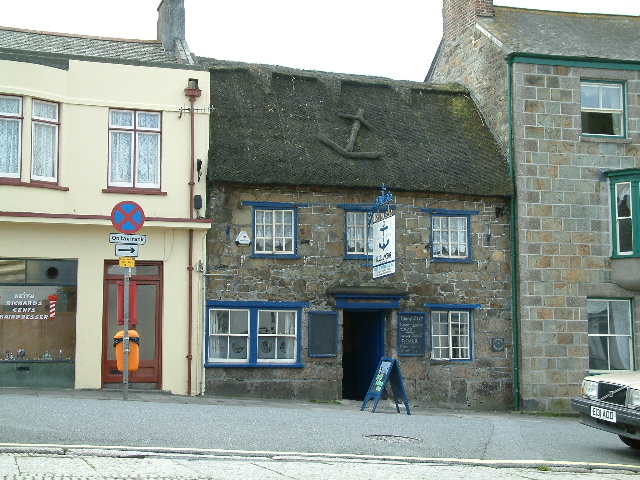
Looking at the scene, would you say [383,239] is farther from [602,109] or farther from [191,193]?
[602,109]

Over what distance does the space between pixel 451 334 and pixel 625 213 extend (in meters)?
5.23

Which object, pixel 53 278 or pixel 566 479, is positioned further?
pixel 53 278

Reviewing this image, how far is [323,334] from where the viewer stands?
21359 millimetres

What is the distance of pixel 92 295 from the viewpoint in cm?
1986

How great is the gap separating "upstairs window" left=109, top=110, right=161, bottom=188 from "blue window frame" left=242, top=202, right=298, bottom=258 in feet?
7.67

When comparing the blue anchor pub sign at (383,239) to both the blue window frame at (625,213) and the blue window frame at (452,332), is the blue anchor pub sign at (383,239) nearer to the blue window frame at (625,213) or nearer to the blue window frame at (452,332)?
the blue window frame at (452,332)

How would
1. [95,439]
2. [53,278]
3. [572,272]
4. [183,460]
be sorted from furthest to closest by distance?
1. [572,272]
2. [53,278]
3. [95,439]
4. [183,460]

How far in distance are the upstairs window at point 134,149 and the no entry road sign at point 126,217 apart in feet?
12.0

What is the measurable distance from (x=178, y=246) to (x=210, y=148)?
2364mm

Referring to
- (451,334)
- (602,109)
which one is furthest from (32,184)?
(602,109)

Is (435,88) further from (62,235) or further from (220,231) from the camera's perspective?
(62,235)

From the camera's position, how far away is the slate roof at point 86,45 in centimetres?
2227

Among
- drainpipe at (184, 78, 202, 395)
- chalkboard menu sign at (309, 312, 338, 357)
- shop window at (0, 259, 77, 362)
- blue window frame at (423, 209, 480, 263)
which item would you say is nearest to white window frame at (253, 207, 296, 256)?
drainpipe at (184, 78, 202, 395)

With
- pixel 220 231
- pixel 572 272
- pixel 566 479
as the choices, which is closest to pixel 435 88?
pixel 572 272
